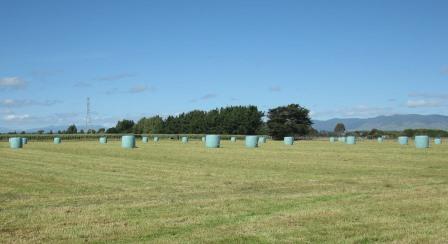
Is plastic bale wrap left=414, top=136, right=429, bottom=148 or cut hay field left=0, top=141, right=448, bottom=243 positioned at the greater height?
Answer: plastic bale wrap left=414, top=136, right=429, bottom=148

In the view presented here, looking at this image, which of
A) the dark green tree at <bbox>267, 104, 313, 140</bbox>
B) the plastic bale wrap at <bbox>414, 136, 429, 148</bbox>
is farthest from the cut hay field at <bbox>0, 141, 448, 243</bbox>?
the dark green tree at <bbox>267, 104, 313, 140</bbox>

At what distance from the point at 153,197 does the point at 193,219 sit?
362 centimetres

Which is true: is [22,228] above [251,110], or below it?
below

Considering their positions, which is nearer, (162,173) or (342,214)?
(342,214)

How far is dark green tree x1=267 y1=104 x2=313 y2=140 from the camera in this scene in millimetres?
126875

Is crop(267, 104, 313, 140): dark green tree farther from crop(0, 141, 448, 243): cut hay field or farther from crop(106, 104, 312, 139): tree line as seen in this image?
crop(0, 141, 448, 243): cut hay field

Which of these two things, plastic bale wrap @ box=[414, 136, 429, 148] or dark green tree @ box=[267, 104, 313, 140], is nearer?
plastic bale wrap @ box=[414, 136, 429, 148]

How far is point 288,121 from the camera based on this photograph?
422 feet

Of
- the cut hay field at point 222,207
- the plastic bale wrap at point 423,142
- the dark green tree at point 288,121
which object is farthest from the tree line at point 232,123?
the cut hay field at point 222,207

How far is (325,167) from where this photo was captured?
25359mm

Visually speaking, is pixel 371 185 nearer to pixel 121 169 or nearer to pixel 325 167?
pixel 325 167

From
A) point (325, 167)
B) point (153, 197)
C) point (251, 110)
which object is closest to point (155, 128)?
point (251, 110)

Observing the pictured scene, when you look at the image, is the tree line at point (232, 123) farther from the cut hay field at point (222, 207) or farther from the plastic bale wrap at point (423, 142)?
the cut hay field at point (222, 207)

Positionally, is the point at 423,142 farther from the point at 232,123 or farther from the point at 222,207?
the point at 232,123
